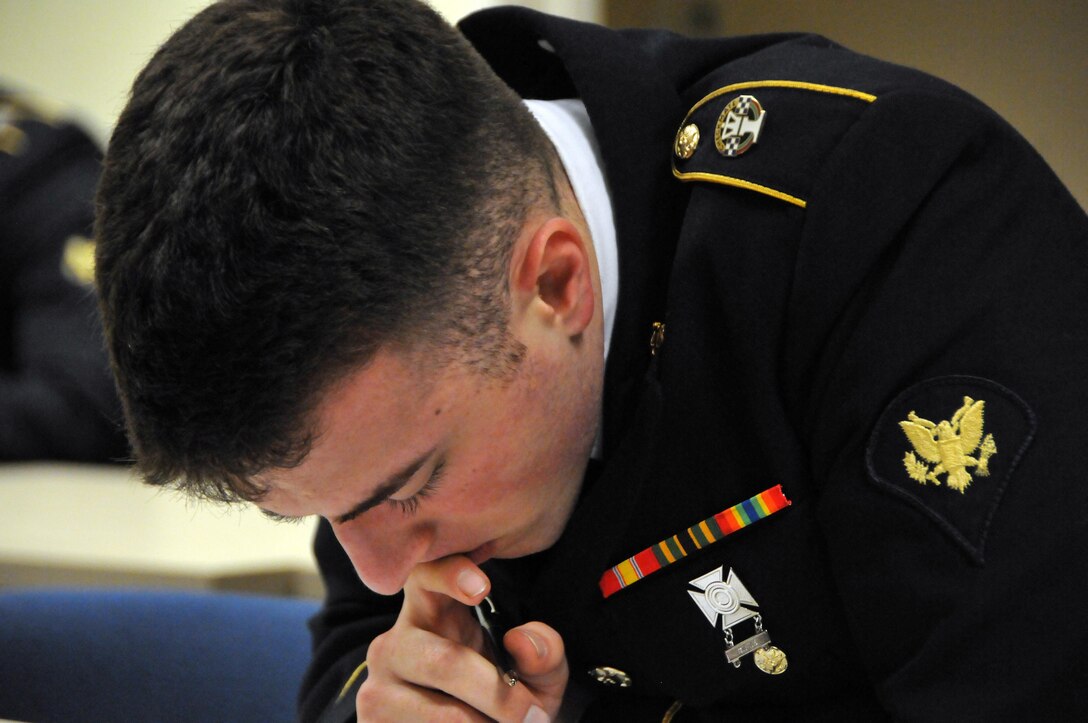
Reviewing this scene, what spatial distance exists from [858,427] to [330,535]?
55 cm

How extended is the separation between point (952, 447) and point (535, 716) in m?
0.37

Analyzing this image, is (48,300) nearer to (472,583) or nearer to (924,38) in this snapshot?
(472,583)

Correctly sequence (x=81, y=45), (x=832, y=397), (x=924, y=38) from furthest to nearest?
(x=81, y=45)
(x=924, y=38)
(x=832, y=397)

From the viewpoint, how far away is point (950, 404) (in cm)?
75

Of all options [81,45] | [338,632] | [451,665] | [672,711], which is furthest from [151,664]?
[81,45]

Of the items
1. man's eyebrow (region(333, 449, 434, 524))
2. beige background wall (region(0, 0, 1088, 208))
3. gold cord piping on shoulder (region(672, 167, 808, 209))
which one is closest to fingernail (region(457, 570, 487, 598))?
man's eyebrow (region(333, 449, 434, 524))

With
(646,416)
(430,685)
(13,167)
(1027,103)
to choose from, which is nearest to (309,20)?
(646,416)

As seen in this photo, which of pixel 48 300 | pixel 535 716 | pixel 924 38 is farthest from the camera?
pixel 924 38

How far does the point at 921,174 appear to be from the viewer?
80 centimetres

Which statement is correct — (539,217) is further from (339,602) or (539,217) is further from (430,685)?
(339,602)

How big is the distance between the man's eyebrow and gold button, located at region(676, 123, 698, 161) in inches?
11.8

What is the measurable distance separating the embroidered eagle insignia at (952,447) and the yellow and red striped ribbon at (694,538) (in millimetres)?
130

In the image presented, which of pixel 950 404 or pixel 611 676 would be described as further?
pixel 611 676

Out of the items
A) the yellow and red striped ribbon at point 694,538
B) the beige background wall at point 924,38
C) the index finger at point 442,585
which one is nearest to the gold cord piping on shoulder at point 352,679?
the index finger at point 442,585
